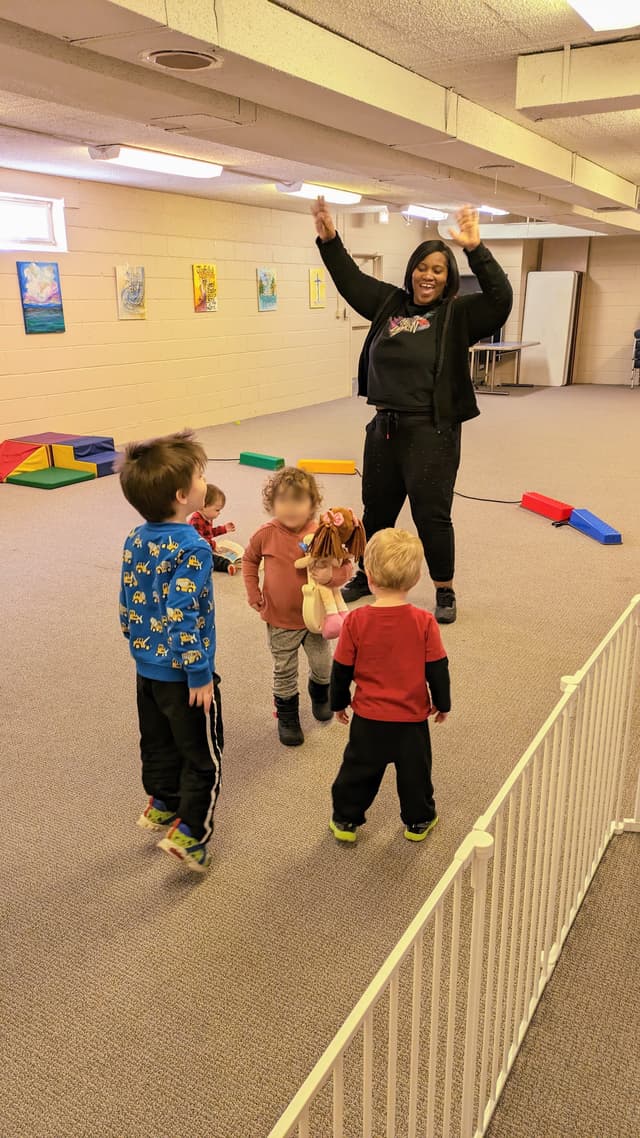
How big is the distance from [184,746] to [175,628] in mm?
334

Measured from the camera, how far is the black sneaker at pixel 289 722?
107 inches

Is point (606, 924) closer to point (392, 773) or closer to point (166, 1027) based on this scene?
point (392, 773)

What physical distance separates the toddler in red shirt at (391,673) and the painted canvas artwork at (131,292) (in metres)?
6.61

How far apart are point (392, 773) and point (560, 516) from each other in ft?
10.1

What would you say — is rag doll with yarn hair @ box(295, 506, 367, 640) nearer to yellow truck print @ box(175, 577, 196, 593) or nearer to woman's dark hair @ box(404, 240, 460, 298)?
yellow truck print @ box(175, 577, 196, 593)

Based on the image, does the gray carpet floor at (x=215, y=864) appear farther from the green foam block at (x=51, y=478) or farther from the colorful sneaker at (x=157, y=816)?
the green foam block at (x=51, y=478)

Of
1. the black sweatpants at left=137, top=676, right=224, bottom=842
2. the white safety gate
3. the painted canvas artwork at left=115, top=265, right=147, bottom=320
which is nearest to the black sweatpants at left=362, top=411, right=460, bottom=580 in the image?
the white safety gate

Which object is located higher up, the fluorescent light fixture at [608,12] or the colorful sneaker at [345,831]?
the fluorescent light fixture at [608,12]

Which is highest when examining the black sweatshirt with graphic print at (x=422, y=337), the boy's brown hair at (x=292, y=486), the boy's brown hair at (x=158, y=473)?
the black sweatshirt with graphic print at (x=422, y=337)

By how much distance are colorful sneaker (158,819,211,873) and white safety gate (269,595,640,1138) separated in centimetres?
58

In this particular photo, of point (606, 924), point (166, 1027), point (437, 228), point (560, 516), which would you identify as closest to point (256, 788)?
point (166, 1027)

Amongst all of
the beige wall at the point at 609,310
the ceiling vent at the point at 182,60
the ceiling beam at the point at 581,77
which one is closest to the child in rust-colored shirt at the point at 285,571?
the ceiling vent at the point at 182,60

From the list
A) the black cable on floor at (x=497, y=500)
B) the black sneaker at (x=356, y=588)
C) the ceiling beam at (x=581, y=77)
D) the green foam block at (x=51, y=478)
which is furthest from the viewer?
the green foam block at (x=51, y=478)

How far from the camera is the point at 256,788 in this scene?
2.48m
